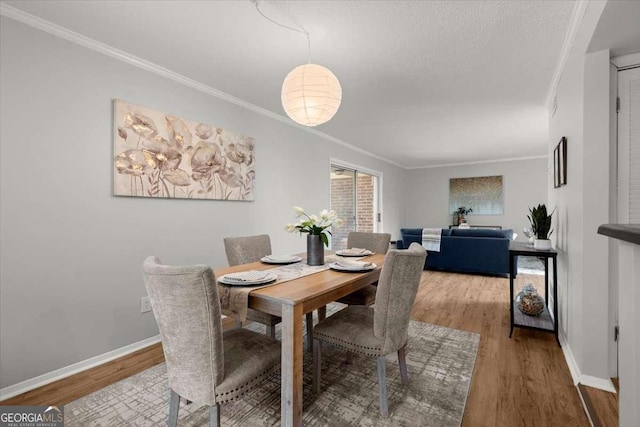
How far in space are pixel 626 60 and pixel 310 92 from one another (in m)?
1.90

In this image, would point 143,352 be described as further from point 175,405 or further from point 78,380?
point 175,405

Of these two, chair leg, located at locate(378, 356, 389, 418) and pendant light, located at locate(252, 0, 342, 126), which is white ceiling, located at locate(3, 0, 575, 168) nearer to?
pendant light, located at locate(252, 0, 342, 126)

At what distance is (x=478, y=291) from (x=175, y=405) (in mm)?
3849

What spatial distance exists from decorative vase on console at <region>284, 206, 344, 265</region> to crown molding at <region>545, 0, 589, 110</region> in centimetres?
186

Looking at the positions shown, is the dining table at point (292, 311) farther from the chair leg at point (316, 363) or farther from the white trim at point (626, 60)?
the white trim at point (626, 60)

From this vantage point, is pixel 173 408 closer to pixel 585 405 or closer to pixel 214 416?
pixel 214 416

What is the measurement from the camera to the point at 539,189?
6.69 metres

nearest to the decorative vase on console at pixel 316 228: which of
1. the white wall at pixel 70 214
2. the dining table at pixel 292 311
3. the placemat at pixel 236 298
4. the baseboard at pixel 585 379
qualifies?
the placemat at pixel 236 298

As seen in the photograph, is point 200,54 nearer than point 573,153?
No

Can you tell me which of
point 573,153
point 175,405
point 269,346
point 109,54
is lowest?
point 175,405

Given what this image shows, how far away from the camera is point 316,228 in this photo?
192 centimetres

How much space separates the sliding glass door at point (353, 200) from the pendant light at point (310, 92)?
3.19 m

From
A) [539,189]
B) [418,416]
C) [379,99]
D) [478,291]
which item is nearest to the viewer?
[418,416]

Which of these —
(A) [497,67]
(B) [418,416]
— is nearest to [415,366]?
(B) [418,416]
